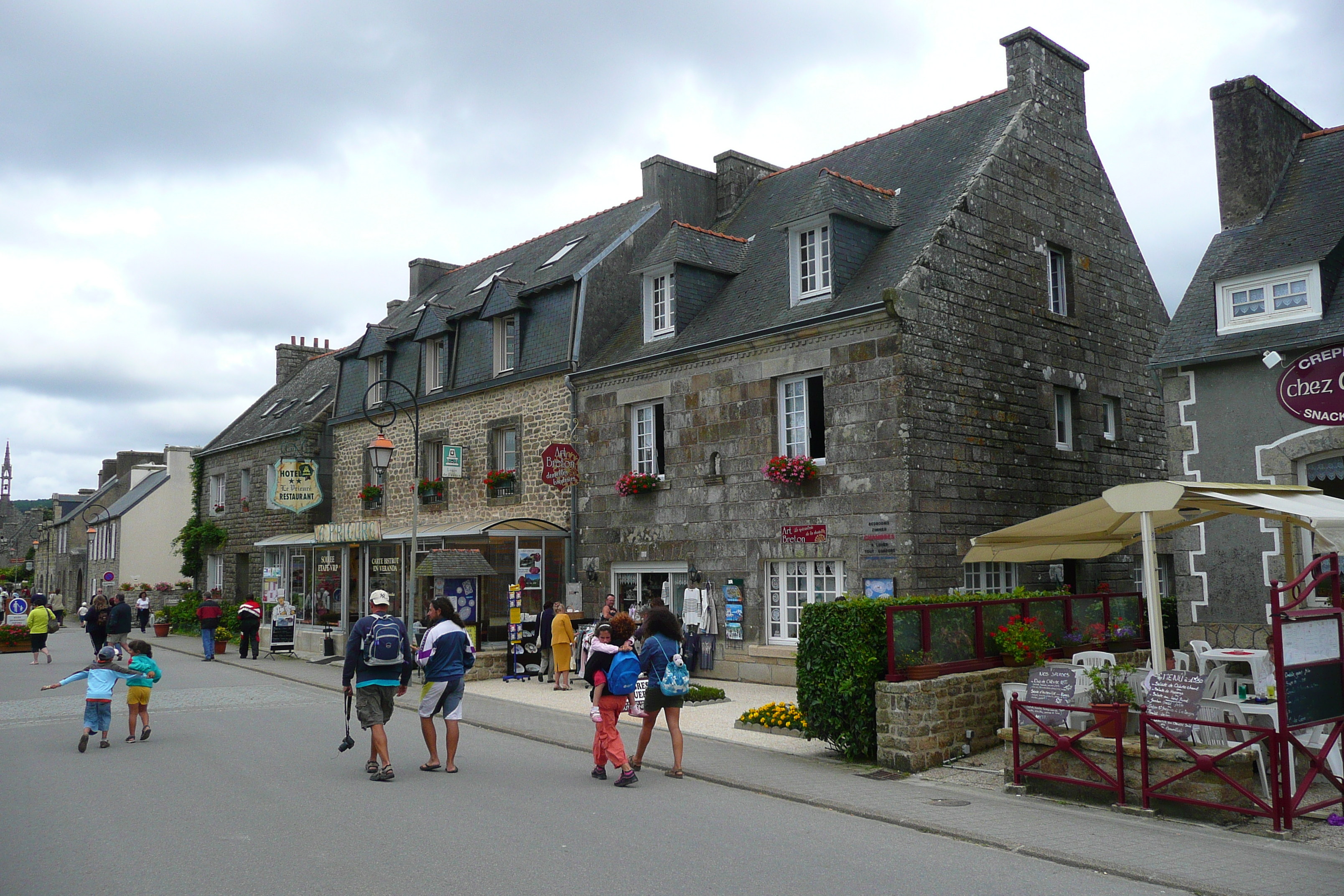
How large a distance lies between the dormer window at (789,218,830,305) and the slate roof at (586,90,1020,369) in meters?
0.23

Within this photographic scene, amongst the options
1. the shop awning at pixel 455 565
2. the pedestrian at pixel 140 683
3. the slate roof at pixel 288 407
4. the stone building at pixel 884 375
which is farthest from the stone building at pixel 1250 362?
the slate roof at pixel 288 407

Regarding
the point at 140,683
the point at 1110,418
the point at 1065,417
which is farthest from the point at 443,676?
the point at 1110,418

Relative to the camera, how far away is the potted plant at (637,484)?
59.9 feet

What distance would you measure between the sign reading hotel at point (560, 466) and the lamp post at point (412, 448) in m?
2.38

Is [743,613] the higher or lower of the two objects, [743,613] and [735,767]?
the higher

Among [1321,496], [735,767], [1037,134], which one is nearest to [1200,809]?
[1321,496]

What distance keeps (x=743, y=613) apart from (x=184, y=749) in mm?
8696

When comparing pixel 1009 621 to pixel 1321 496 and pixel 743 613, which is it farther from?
pixel 743 613

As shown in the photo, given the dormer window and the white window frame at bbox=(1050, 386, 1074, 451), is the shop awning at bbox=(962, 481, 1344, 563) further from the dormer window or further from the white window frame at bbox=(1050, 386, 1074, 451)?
the dormer window

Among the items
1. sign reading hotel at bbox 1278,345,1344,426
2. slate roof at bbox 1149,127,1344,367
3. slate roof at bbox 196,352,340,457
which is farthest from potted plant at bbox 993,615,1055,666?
slate roof at bbox 196,352,340,457

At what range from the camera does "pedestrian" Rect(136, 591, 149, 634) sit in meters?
35.0

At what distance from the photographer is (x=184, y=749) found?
10.7 meters

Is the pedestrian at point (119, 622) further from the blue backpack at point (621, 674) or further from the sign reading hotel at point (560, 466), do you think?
the blue backpack at point (621, 674)

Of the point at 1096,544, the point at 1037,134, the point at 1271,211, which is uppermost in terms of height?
the point at 1037,134
